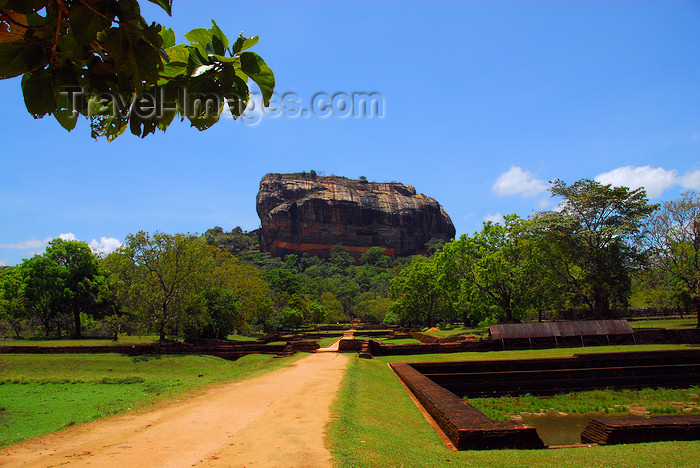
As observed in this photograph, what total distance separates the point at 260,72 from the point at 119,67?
0.43 meters

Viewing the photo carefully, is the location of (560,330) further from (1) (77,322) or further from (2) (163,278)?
(1) (77,322)

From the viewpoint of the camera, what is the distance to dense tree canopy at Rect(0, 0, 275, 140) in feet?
4.04

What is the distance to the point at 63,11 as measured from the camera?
1258mm

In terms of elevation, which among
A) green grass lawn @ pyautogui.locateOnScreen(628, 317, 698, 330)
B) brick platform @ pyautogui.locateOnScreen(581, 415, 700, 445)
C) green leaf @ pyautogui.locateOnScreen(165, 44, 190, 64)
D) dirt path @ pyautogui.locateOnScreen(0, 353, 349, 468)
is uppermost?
green leaf @ pyautogui.locateOnScreen(165, 44, 190, 64)

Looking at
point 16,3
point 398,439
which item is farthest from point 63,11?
point 398,439

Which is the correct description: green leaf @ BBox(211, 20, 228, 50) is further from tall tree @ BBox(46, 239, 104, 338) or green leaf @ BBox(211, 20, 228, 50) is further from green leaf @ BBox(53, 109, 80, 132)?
tall tree @ BBox(46, 239, 104, 338)

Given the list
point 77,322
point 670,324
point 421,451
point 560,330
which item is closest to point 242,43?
point 421,451

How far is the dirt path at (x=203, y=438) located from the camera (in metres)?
4.48

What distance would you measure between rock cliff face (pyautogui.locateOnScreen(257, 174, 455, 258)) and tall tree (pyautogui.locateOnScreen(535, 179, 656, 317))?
72830mm

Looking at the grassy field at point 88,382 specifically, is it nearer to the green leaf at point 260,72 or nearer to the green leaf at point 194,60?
the green leaf at point 194,60

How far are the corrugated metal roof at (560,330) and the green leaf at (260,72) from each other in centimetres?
1930

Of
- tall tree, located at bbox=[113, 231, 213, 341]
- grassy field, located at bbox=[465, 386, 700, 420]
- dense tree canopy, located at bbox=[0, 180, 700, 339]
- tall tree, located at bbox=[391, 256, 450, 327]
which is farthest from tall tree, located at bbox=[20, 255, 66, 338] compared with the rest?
grassy field, located at bbox=[465, 386, 700, 420]

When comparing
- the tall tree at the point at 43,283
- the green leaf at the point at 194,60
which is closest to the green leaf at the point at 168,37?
the green leaf at the point at 194,60

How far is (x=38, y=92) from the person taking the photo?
1.38 metres
